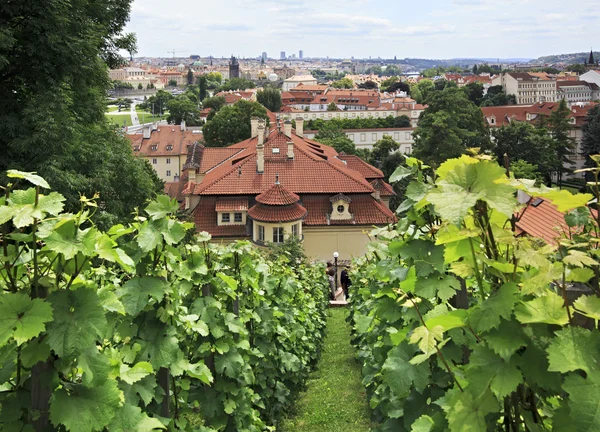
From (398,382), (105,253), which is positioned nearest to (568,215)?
(398,382)

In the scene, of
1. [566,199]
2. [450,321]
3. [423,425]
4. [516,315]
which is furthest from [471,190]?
[423,425]

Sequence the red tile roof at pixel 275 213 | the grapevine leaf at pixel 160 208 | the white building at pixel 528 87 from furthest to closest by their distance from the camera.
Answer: the white building at pixel 528 87
the red tile roof at pixel 275 213
the grapevine leaf at pixel 160 208

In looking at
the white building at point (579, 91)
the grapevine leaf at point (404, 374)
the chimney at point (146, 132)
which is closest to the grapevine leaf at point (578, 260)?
the grapevine leaf at point (404, 374)

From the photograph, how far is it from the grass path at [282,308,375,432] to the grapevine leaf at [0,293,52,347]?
5897 mm

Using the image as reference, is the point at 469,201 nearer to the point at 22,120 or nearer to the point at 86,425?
the point at 86,425

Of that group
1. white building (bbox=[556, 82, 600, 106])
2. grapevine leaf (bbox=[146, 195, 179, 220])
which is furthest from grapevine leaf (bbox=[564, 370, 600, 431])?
white building (bbox=[556, 82, 600, 106])

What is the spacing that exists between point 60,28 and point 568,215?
1638 centimetres

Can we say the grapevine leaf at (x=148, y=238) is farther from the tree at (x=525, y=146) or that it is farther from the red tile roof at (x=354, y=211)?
the tree at (x=525, y=146)

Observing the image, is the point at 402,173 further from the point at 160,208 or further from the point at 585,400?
the point at 585,400

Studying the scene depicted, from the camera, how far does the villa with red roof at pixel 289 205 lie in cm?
2681

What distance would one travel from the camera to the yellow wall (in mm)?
28391

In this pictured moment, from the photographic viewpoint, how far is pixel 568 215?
2459mm

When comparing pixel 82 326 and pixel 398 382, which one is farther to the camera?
pixel 398 382

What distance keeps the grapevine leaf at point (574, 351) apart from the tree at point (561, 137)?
58.1 meters
